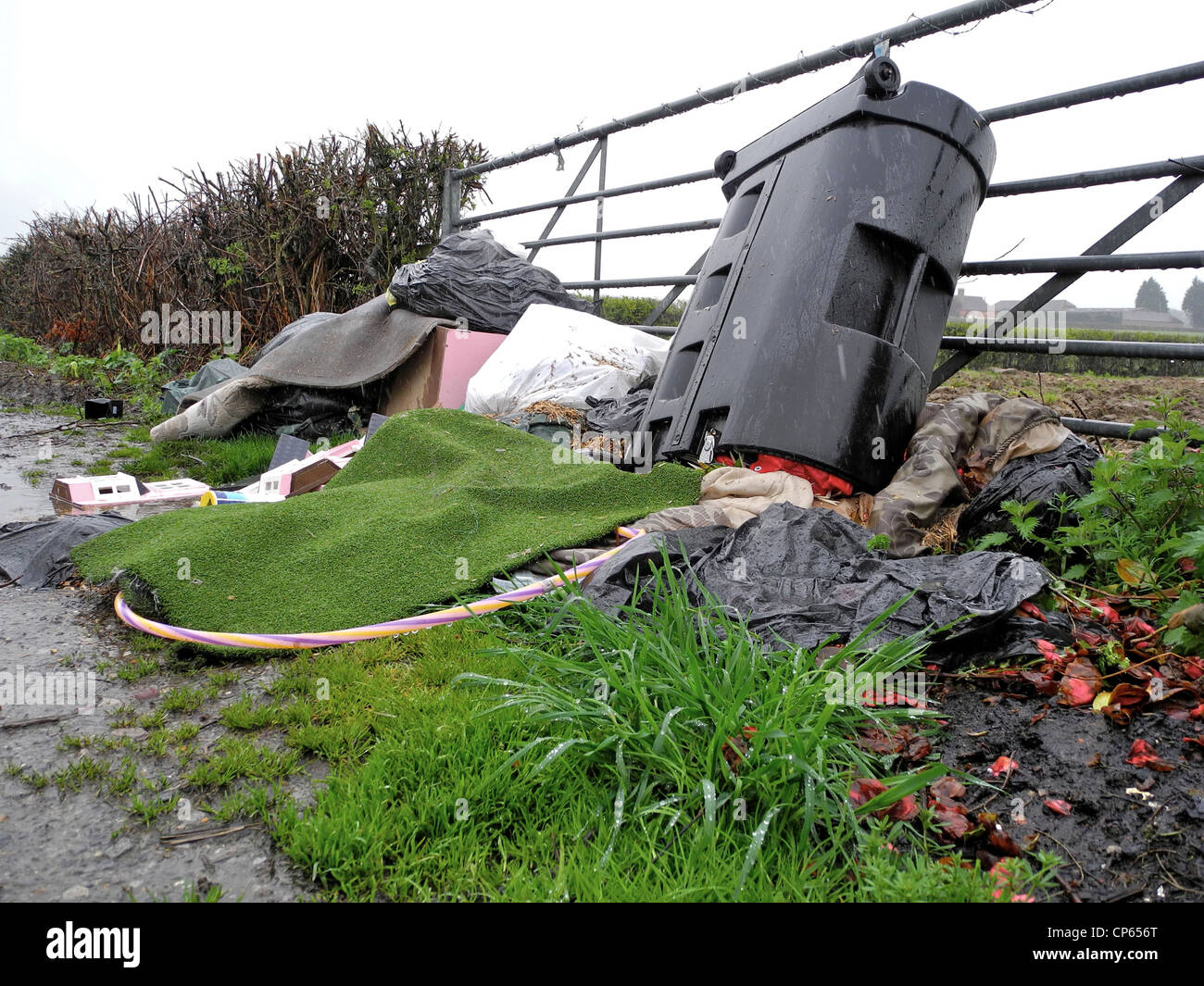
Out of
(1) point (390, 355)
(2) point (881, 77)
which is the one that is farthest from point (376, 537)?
(1) point (390, 355)

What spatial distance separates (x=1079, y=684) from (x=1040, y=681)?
0.23ft

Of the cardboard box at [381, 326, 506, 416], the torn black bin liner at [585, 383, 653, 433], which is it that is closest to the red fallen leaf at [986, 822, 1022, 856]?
the torn black bin liner at [585, 383, 653, 433]

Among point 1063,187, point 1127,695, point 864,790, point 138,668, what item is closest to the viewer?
point 864,790

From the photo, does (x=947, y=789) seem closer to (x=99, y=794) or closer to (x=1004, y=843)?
(x=1004, y=843)

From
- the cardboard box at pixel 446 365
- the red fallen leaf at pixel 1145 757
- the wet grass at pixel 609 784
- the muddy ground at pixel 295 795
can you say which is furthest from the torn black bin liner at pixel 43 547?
the red fallen leaf at pixel 1145 757

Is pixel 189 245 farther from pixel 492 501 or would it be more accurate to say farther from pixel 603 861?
pixel 603 861

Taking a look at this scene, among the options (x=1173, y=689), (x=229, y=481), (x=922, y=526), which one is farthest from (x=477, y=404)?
(x=1173, y=689)

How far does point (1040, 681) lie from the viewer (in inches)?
63.6

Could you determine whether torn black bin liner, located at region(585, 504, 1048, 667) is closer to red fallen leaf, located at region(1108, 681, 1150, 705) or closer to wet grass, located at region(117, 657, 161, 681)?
red fallen leaf, located at region(1108, 681, 1150, 705)

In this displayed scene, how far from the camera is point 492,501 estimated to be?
2.87 metres

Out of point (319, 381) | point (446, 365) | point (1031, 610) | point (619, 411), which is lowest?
point (1031, 610)

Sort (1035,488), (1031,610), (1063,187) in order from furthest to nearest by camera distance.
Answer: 1. (1063,187)
2. (1035,488)
3. (1031,610)

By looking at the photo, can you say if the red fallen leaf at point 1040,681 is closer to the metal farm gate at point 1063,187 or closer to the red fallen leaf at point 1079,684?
the red fallen leaf at point 1079,684
